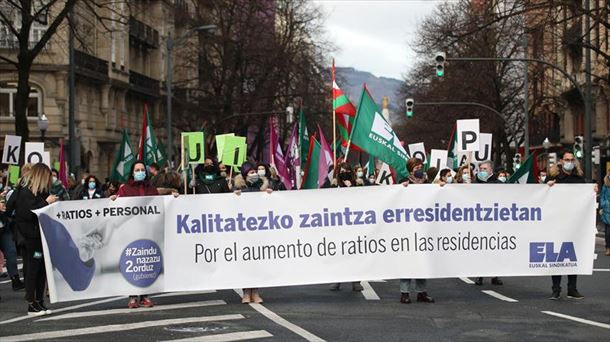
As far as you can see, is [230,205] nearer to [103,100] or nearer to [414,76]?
[103,100]

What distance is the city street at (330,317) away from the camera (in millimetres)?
10883

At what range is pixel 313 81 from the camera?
59.7 metres

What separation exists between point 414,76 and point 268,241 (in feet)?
180

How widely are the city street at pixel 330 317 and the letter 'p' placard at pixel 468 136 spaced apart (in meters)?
3.32

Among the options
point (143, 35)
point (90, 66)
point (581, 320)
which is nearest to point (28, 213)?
point (581, 320)

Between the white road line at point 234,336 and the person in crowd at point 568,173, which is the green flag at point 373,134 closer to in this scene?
the person in crowd at point 568,173

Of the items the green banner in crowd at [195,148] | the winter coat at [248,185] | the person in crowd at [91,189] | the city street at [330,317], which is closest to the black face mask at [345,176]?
the winter coat at [248,185]

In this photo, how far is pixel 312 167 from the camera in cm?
2020

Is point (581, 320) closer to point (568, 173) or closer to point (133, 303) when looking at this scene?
point (568, 173)

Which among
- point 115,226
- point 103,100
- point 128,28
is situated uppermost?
point 128,28

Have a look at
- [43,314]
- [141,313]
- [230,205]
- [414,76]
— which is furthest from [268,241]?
[414,76]

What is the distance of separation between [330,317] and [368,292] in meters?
2.97

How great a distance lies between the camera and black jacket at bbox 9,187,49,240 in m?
13.3

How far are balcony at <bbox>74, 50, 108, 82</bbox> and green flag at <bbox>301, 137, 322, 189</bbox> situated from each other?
3279 cm
